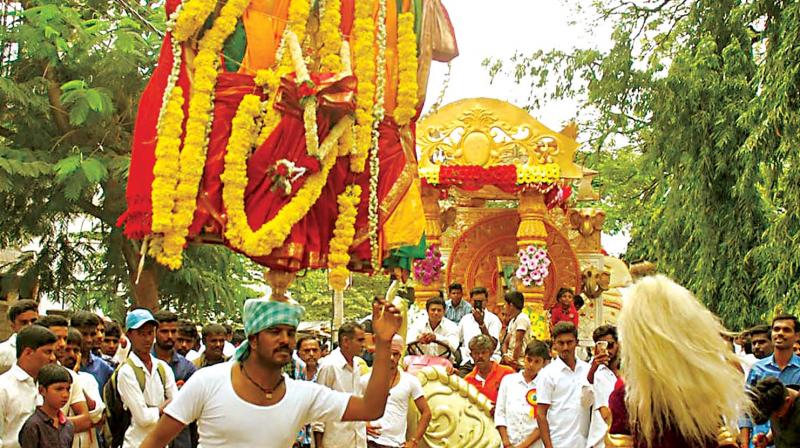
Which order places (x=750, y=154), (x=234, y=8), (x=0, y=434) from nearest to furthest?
(x=234, y=8) < (x=0, y=434) < (x=750, y=154)

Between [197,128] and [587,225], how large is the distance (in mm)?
14665

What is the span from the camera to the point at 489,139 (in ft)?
60.8

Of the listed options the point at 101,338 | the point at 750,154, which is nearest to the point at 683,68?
the point at 750,154

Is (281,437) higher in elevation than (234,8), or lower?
lower

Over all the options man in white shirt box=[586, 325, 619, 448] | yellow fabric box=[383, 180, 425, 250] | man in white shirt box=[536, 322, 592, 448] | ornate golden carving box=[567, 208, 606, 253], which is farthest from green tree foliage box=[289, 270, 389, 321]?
yellow fabric box=[383, 180, 425, 250]

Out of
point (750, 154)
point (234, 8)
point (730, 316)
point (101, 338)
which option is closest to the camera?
point (234, 8)

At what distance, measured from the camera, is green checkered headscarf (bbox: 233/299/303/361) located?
17.9ft

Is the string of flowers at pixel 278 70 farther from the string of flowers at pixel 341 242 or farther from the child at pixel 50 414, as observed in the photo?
the child at pixel 50 414

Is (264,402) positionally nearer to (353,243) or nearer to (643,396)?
(353,243)

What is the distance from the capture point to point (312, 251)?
607cm

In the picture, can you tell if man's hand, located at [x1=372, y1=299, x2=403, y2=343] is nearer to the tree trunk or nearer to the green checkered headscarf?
the green checkered headscarf

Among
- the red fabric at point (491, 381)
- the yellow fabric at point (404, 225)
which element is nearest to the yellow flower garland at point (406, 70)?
the yellow fabric at point (404, 225)

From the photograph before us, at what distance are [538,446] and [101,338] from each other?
3.76 meters

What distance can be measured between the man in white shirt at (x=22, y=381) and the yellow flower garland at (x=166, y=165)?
1995 mm
